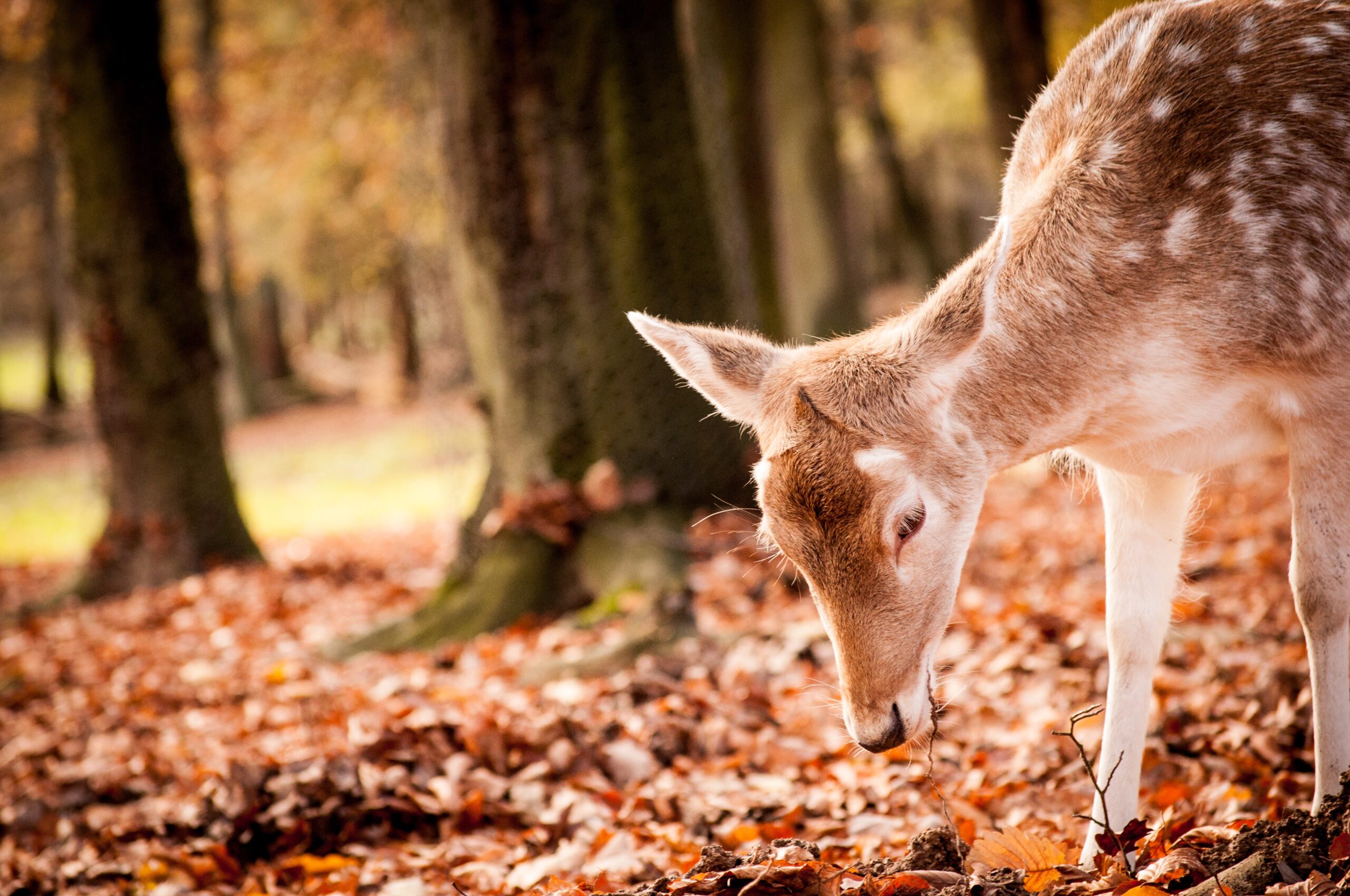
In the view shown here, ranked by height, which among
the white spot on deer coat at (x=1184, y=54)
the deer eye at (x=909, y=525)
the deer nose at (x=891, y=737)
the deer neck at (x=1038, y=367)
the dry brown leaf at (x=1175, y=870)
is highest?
the white spot on deer coat at (x=1184, y=54)

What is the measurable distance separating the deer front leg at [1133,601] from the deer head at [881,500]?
0.64 m

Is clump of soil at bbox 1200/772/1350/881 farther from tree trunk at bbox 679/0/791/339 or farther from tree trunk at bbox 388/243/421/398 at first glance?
tree trunk at bbox 388/243/421/398

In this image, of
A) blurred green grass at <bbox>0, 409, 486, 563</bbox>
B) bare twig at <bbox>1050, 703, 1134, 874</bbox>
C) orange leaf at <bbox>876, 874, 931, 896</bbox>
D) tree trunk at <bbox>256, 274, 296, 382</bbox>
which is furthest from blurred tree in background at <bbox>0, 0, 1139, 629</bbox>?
tree trunk at <bbox>256, 274, 296, 382</bbox>

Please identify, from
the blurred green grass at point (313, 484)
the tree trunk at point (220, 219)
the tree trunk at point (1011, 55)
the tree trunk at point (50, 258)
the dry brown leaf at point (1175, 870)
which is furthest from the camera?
the tree trunk at point (50, 258)

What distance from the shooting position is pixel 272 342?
33.1m

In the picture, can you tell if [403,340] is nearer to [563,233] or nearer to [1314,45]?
[563,233]

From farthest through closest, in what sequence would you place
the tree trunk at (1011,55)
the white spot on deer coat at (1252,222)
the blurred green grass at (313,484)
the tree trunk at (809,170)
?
the tree trunk at (809,170)
the blurred green grass at (313,484)
the tree trunk at (1011,55)
the white spot on deer coat at (1252,222)

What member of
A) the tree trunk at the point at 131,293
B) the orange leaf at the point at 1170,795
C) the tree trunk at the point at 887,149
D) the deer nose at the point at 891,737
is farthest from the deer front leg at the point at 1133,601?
the tree trunk at the point at 887,149

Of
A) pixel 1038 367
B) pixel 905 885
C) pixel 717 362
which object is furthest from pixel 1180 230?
pixel 905 885

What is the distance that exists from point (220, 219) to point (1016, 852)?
2261 cm

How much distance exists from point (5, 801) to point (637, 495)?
3266mm

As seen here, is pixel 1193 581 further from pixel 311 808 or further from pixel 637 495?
pixel 311 808

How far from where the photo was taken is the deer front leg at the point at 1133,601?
325 cm

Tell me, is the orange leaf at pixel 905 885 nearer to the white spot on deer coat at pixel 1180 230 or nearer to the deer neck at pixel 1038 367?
the deer neck at pixel 1038 367
